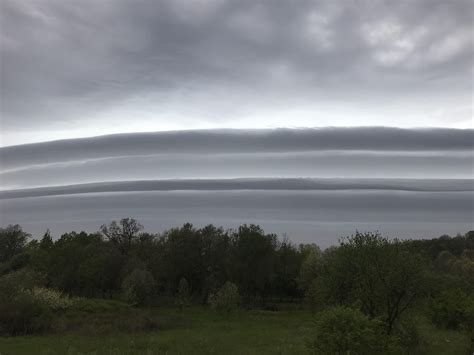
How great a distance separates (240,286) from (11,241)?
68.5 meters

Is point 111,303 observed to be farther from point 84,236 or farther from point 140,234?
point 140,234

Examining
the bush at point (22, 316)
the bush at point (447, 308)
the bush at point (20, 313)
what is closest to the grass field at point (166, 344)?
the bush at point (447, 308)

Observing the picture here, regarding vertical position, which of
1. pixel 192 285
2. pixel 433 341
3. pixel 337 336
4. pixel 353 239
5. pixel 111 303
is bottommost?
pixel 192 285

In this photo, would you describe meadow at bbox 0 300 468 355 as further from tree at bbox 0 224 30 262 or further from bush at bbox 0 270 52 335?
tree at bbox 0 224 30 262

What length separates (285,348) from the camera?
2828cm

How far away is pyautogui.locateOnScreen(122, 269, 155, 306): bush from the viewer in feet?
225

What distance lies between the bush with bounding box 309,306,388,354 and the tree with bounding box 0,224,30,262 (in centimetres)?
11226

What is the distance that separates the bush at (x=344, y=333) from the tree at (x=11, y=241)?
112 meters

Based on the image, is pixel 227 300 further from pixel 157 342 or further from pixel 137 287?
pixel 157 342

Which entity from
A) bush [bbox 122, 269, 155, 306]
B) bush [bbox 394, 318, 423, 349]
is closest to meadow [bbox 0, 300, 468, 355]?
bush [bbox 394, 318, 423, 349]

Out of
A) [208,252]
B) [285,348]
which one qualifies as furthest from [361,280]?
[208,252]

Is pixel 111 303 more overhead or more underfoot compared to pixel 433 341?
more underfoot

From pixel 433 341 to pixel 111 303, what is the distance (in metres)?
41.3

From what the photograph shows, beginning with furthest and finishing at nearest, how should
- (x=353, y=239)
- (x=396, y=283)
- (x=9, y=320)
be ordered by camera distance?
1. (x=9, y=320)
2. (x=353, y=239)
3. (x=396, y=283)
